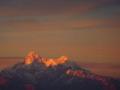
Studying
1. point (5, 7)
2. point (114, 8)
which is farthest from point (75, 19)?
point (5, 7)

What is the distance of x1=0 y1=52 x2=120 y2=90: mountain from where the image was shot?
5.66 metres

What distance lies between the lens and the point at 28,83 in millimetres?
5684

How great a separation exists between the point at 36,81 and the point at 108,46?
132 centimetres

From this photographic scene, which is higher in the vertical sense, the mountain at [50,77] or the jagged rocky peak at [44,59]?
the jagged rocky peak at [44,59]

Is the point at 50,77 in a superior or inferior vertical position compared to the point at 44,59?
inferior

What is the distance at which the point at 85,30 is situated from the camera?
581 centimetres

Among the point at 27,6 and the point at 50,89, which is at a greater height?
Answer: the point at 27,6

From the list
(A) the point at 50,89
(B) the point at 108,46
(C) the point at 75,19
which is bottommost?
(A) the point at 50,89

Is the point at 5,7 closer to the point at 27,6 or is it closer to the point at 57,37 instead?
the point at 27,6

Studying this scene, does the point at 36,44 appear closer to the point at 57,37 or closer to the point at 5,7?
the point at 57,37

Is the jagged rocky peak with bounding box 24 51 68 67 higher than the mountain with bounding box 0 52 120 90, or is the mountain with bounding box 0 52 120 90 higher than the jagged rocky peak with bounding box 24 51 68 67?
the jagged rocky peak with bounding box 24 51 68 67

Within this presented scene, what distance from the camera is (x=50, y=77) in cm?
570

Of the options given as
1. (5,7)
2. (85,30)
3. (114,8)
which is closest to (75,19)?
(85,30)

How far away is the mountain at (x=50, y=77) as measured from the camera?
18.6 ft
